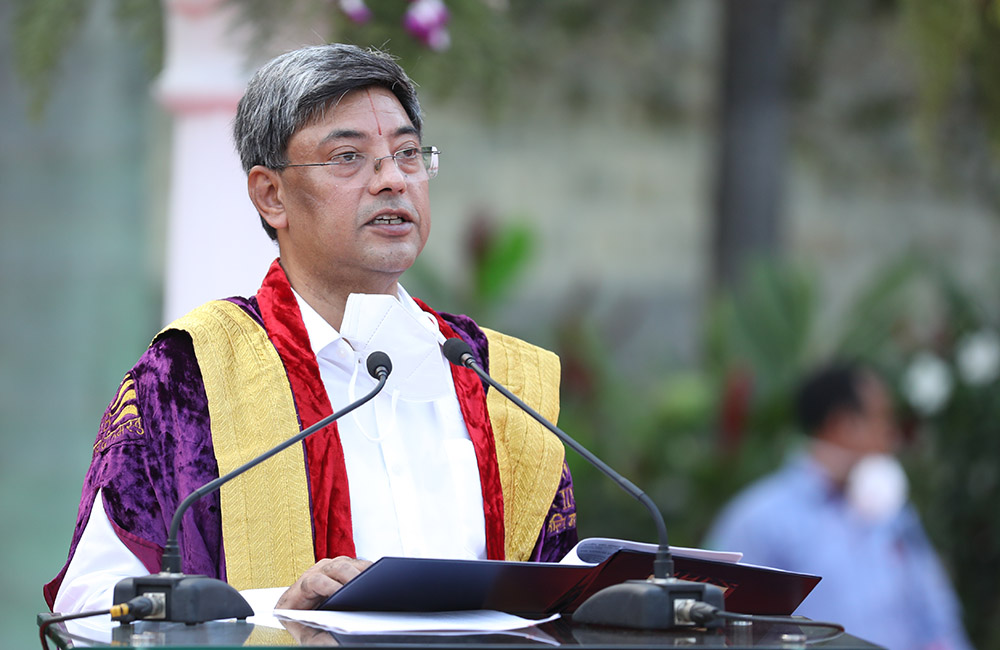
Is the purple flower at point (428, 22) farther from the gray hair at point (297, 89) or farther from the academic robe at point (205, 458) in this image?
the academic robe at point (205, 458)

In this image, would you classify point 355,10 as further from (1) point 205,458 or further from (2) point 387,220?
(1) point 205,458

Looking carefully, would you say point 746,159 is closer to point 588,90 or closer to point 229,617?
point 588,90

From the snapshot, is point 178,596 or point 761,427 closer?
point 178,596

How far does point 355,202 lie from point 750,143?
626 cm

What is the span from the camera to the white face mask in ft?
17.4

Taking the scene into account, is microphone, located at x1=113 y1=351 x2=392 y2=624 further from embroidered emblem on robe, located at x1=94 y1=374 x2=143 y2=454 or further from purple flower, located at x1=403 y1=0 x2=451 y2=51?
purple flower, located at x1=403 y1=0 x2=451 y2=51

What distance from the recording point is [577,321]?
7809 mm

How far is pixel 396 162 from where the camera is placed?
2564 mm

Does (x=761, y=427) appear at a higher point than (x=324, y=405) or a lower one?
higher

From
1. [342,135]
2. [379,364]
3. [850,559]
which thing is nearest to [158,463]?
[379,364]

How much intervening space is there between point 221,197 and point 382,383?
5.60ft

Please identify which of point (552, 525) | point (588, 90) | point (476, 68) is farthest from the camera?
point (588, 90)

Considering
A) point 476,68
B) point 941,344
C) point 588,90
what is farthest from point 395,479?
point 588,90

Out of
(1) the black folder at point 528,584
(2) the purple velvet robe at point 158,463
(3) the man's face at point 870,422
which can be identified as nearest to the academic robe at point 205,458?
(2) the purple velvet robe at point 158,463
